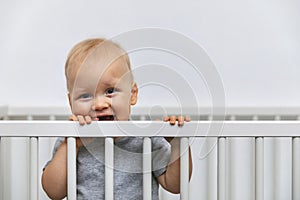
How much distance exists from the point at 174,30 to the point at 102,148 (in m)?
0.64

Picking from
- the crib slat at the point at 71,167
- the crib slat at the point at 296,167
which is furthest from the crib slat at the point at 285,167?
the crib slat at the point at 71,167

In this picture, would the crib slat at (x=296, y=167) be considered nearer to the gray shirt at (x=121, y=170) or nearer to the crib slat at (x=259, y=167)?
the crib slat at (x=259, y=167)

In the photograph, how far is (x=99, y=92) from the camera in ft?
3.75

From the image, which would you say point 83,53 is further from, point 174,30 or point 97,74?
point 174,30

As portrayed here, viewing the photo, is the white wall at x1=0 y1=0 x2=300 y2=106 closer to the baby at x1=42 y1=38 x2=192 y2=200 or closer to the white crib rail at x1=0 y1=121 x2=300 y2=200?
the baby at x1=42 y1=38 x2=192 y2=200

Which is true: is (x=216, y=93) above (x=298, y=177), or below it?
above

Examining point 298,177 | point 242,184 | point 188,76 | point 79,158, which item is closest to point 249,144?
point 242,184

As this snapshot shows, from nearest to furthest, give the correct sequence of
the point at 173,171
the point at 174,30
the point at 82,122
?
the point at 82,122, the point at 173,171, the point at 174,30

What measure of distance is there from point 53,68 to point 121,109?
0.57 meters

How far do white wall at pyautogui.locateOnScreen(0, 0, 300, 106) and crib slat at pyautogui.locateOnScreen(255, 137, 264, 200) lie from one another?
1.97 feet

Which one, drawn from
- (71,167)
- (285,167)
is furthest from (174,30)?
(71,167)

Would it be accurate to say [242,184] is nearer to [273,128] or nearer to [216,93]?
[216,93]

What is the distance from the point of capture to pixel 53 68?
166cm

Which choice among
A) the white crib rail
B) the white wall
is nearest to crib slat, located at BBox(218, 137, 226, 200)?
the white crib rail
